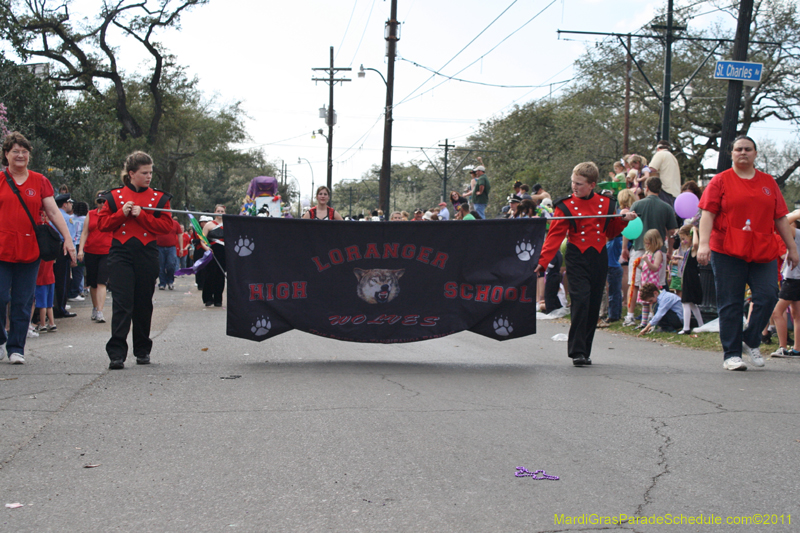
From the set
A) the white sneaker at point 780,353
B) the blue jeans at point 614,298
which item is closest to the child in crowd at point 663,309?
the blue jeans at point 614,298

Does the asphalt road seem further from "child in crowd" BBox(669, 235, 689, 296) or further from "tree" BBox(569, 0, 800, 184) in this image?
"tree" BBox(569, 0, 800, 184)

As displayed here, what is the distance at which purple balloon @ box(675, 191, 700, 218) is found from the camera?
39.5 ft

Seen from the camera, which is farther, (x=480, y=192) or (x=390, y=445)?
(x=480, y=192)

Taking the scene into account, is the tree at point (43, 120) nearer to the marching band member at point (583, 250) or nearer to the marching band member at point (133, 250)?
the marching band member at point (133, 250)

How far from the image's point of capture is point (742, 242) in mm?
6988

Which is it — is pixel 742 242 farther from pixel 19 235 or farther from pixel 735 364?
pixel 19 235

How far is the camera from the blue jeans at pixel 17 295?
23.4 feet

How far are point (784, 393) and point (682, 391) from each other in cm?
73

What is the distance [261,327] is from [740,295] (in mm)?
4327

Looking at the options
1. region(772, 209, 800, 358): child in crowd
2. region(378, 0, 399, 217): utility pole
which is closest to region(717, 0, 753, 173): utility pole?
region(772, 209, 800, 358): child in crowd

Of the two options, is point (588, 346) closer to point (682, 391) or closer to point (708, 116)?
point (682, 391)

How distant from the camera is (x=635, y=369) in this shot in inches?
288

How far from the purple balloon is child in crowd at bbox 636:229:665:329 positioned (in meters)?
1.02

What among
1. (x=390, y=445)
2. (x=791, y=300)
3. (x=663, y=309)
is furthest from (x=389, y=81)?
(x=390, y=445)
